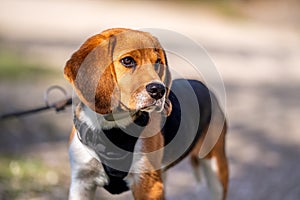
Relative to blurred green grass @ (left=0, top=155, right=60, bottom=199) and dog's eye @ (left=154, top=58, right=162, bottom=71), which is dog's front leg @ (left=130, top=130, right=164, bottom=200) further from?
blurred green grass @ (left=0, top=155, right=60, bottom=199)

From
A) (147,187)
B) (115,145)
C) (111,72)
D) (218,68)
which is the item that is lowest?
(218,68)

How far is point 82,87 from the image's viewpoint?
4023mm

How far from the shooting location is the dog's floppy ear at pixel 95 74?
13.1 feet

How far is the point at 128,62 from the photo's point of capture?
13.2 ft

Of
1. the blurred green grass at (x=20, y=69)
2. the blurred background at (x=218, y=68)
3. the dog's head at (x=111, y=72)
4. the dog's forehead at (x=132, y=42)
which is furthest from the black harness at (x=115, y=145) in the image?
the blurred green grass at (x=20, y=69)

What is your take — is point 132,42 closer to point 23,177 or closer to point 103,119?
point 103,119

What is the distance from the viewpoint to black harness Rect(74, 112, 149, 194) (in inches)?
167

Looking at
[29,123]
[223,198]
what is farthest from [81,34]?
[223,198]

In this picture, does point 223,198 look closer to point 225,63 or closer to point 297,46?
point 225,63

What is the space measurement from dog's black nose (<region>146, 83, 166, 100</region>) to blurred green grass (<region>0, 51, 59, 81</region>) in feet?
25.6

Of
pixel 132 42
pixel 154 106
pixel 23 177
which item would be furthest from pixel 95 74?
pixel 23 177

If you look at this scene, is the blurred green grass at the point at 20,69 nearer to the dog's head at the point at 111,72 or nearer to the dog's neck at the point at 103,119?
the dog's neck at the point at 103,119

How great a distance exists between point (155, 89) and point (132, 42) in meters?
0.43

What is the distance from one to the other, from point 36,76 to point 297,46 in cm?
1191
